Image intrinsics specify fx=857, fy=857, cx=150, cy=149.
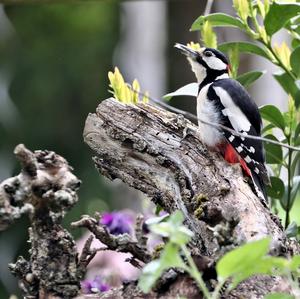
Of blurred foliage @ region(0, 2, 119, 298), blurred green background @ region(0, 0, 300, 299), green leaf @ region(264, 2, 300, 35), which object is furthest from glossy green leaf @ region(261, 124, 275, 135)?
blurred foliage @ region(0, 2, 119, 298)

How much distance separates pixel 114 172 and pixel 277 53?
2.01 feet

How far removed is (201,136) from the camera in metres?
2.24

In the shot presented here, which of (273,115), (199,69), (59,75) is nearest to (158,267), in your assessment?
(273,115)

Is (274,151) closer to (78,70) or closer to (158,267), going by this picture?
(158,267)

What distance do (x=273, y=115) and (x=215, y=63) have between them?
0.68m

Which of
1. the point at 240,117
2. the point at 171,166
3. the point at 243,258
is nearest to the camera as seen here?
the point at 243,258

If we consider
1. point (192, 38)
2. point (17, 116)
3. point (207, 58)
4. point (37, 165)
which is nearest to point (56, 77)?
point (17, 116)

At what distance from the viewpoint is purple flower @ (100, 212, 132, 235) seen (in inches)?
101


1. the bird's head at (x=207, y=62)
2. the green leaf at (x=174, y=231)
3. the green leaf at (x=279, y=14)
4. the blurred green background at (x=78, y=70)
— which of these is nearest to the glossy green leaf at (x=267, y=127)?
the green leaf at (x=279, y=14)

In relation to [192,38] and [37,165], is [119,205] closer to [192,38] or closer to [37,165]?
[192,38]

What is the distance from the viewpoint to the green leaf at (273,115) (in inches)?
88.5

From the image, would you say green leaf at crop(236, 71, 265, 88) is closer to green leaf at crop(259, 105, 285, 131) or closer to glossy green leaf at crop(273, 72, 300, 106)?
glossy green leaf at crop(273, 72, 300, 106)

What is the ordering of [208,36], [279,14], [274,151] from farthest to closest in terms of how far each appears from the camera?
[208,36]
[274,151]
[279,14]

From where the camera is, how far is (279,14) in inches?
88.4
